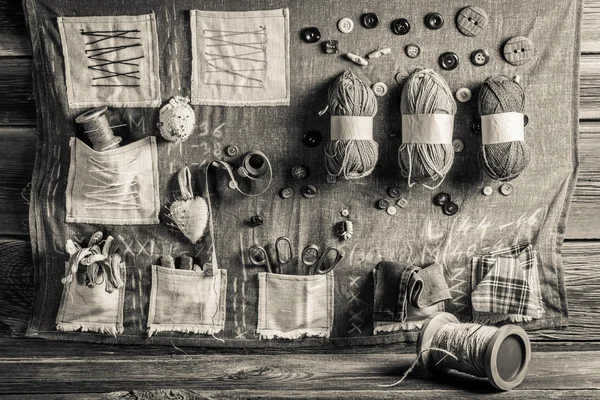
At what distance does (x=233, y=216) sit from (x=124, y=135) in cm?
32

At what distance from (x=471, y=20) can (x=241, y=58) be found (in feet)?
1.72

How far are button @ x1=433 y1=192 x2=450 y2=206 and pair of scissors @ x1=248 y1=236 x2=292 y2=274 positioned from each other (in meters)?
0.35

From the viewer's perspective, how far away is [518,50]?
152 centimetres

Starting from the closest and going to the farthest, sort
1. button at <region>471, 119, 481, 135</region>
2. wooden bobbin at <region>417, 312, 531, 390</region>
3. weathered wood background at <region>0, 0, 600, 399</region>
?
wooden bobbin at <region>417, 312, 531, 390</region> → weathered wood background at <region>0, 0, 600, 399</region> → button at <region>471, 119, 481, 135</region>

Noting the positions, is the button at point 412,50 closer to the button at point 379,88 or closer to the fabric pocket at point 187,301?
the button at point 379,88

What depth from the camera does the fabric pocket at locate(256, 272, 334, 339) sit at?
1582 millimetres

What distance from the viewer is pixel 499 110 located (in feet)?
4.81

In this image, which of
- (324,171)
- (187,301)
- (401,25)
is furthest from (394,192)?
(187,301)

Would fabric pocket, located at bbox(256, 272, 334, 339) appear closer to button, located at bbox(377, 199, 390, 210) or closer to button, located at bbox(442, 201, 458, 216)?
button, located at bbox(377, 199, 390, 210)

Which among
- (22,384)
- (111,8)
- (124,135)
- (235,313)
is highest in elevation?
(111,8)

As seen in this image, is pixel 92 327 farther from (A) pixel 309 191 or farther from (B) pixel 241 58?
(B) pixel 241 58

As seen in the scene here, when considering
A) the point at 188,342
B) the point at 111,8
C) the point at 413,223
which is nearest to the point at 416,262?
the point at 413,223

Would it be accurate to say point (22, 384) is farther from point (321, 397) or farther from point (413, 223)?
point (413, 223)

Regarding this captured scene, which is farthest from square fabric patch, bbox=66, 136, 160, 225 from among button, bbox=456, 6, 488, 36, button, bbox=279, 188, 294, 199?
button, bbox=456, 6, 488, 36
